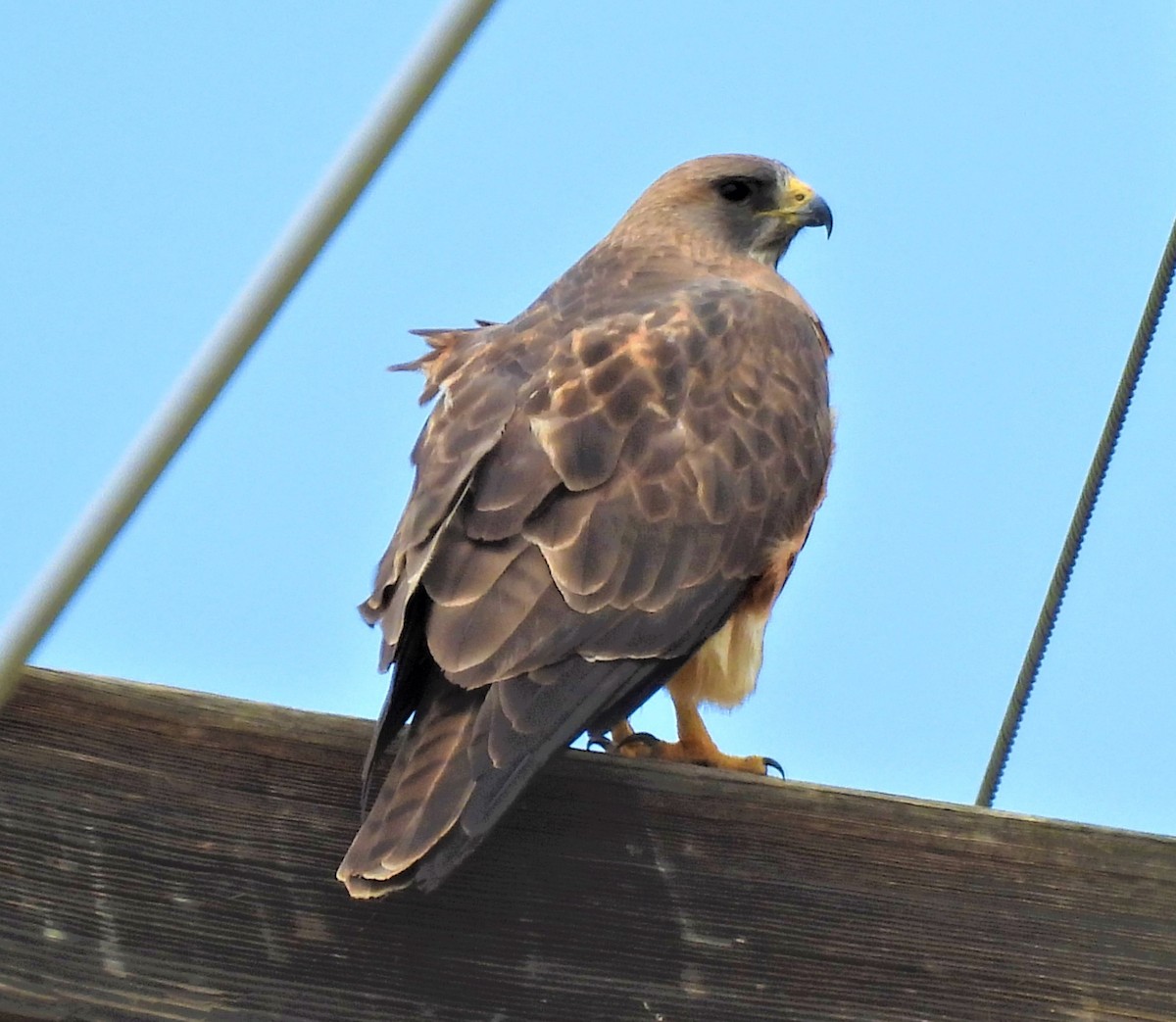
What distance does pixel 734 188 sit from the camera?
5.11 m

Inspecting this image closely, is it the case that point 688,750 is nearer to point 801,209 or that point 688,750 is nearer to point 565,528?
point 565,528

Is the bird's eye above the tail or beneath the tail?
above

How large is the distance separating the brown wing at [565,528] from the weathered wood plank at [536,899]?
9cm

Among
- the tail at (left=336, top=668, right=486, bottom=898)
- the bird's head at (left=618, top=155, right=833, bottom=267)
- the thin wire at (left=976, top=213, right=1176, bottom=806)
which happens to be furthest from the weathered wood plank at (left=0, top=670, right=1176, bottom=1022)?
the bird's head at (left=618, top=155, right=833, bottom=267)

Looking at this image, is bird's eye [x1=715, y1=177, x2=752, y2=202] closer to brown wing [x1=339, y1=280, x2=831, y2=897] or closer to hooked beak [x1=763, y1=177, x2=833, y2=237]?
hooked beak [x1=763, y1=177, x2=833, y2=237]

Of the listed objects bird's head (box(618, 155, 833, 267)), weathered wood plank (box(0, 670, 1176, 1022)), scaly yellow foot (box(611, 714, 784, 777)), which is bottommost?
scaly yellow foot (box(611, 714, 784, 777))

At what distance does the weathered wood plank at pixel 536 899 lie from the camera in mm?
2127

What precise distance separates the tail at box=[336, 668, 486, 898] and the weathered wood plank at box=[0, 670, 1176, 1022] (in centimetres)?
6

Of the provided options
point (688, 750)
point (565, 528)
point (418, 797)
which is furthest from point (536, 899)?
point (688, 750)

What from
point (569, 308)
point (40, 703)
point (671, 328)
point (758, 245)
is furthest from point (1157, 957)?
point (758, 245)

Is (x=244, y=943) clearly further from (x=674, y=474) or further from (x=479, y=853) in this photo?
(x=674, y=474)

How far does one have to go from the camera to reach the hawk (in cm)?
249

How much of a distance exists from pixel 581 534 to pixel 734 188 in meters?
2.34

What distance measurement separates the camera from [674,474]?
→ 325cm
